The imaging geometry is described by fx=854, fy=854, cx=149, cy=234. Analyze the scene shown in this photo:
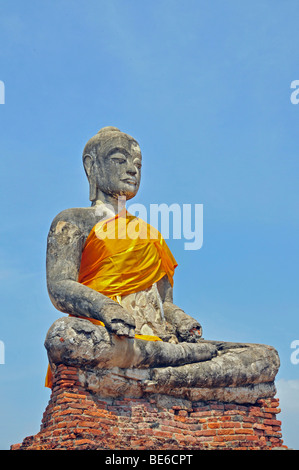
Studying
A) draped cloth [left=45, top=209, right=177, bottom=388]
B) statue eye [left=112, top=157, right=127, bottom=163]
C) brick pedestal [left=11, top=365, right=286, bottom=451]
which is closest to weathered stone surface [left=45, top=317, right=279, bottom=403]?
brick pedestal [left=11, top=365, right=286, bottom=451]

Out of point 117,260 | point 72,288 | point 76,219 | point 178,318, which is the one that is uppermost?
point 76,219

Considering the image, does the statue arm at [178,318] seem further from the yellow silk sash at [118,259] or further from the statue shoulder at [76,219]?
the statue shoulder at [76,219]

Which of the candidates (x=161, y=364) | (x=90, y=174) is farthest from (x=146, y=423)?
(x=90, y=174)

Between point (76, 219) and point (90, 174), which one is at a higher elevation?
point (90, 174)

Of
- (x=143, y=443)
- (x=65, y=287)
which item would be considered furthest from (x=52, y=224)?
(x=143, y=443)

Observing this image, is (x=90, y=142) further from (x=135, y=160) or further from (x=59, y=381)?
(x=59, y=381)

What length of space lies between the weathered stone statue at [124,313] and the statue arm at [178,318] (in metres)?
0.02

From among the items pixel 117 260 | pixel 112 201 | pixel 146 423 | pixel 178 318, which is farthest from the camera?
pixel 112 201

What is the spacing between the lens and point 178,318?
15562 mm

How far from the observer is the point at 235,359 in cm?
1459

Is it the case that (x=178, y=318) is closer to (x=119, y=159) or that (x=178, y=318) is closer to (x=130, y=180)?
(x=130, y=180)

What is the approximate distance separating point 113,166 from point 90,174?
0.58m

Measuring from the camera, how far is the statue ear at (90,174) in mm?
15938
